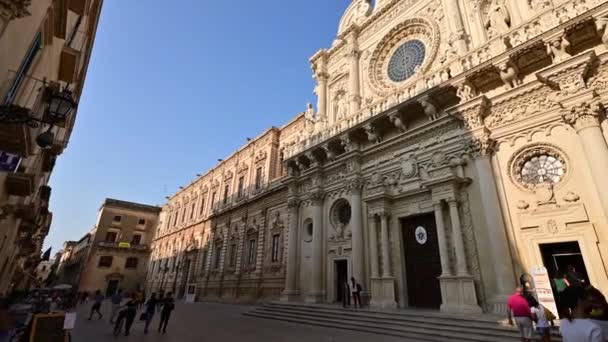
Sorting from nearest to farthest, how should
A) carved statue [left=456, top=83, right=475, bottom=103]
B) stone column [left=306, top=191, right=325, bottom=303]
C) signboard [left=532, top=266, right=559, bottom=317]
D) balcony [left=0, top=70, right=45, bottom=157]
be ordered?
1. balcony [left=0, top=70, right=45, bottom=157]
2. signboard [left=532, top=266, right=559, bottom=317]
3. carved statue [left=456, top=83, right=475, bottom=103]
4. stone column [left=306, top=191, right=325, bottom=303]

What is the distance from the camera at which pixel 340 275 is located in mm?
14008

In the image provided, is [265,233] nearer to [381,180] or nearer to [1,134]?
[381,180]

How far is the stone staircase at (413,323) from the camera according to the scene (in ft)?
23.0

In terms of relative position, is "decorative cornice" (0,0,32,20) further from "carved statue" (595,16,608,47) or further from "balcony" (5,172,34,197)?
"carved statue" (595,16,608,47)

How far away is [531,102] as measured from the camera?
367 inches

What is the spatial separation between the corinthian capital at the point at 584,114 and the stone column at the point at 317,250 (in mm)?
10141

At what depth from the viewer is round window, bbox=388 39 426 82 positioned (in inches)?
567

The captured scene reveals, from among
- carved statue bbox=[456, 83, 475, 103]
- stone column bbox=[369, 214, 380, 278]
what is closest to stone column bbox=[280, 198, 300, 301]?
stone column bbox=[369, 214, 380, 278]

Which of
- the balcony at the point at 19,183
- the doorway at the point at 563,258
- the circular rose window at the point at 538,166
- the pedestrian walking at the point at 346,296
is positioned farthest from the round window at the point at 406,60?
the balcony at the point at 19,183

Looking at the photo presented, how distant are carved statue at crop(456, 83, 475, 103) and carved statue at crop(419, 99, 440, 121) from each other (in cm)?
106

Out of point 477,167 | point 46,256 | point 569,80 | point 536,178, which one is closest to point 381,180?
point 477,167

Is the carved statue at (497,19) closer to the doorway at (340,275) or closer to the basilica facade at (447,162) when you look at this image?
the basilica facade at (447,162)

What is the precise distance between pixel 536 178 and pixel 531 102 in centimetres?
243

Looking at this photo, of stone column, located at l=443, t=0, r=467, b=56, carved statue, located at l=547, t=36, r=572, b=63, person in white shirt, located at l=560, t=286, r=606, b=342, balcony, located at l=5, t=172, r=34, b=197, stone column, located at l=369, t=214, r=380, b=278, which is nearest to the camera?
person in white shirt, located at l=560, t=286, r=606, b=342
